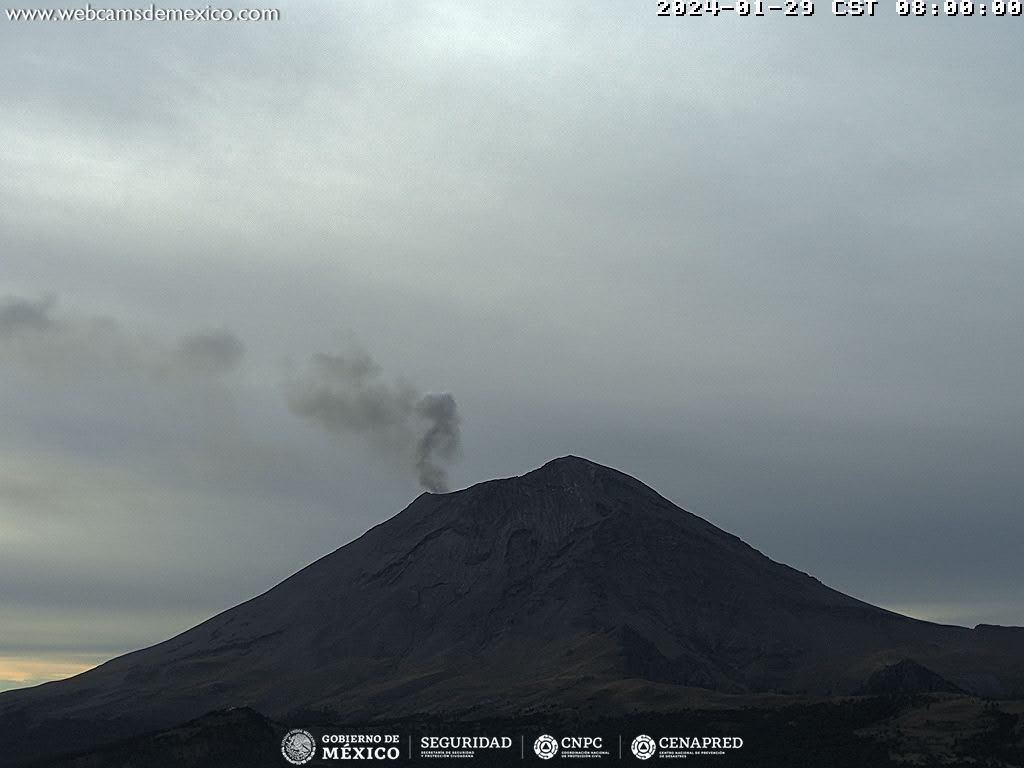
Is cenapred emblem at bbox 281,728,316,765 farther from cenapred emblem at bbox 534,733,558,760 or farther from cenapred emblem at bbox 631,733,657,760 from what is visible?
cenapred emblem at bbox 631,733,657,760

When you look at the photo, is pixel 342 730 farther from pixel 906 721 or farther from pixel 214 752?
pixel 906 721

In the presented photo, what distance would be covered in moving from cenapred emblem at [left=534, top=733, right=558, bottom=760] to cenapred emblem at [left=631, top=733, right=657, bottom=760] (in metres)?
8.08

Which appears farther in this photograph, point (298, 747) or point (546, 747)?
point (546, 747)

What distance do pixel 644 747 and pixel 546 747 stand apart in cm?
1167

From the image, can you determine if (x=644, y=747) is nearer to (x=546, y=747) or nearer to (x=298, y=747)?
(x=546, y=747)

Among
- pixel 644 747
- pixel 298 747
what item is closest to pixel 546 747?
pixel 644 747

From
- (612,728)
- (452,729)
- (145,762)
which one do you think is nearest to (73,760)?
(145,762)

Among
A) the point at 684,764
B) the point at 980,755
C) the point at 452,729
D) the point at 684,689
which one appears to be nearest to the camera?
the point at 980,755

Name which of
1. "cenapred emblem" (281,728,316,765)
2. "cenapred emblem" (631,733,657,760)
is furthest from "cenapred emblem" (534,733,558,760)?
"cenapred emblem" (281,728,316,765)

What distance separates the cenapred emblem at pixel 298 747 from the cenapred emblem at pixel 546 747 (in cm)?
2156

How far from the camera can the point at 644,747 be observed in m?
135

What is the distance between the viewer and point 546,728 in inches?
6171

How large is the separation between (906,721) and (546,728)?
3963 cm

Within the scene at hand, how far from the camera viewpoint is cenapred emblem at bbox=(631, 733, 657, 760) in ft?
437
